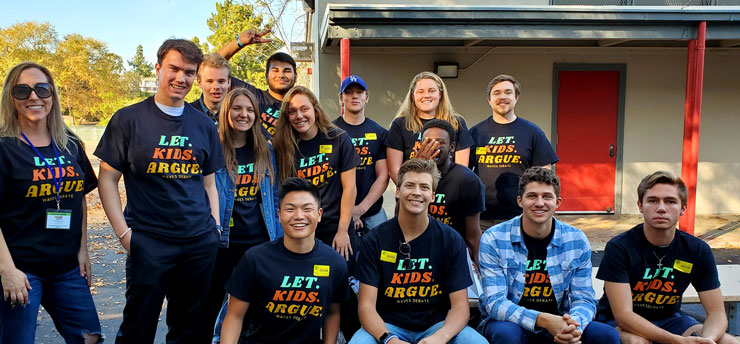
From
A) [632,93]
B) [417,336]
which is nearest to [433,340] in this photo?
[417,336]

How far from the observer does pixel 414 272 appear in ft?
10.2

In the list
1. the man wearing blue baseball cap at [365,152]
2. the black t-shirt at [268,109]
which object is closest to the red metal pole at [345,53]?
the black t-shirt at [268,109]

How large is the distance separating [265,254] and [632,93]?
28.2ft

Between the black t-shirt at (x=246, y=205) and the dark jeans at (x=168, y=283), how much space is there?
0.29 meters

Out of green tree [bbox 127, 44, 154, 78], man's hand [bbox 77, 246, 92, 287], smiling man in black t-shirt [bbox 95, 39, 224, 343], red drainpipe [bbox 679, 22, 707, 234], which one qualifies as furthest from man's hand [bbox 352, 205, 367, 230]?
green tree [bbox 127, 44, 154, 78]

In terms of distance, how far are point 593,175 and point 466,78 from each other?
293 cm

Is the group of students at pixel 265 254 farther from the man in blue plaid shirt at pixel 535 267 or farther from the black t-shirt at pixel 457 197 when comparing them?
the black t-shirt at pixel 457 197

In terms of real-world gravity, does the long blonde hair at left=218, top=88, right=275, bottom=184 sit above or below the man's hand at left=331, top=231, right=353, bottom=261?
above

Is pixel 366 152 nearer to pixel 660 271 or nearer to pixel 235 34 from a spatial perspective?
pixel 660 271

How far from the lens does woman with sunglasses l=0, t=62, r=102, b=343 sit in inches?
110

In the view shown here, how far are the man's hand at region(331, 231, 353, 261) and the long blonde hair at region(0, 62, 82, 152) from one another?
171cm

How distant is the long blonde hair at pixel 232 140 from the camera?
350 centimetres

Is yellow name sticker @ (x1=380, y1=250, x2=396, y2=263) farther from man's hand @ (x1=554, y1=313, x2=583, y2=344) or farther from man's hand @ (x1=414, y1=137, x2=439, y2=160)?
man's hand @ (x1=554, y1=313, x2=583, y2=344)

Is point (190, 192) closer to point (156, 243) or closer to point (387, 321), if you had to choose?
point (156, 243)
